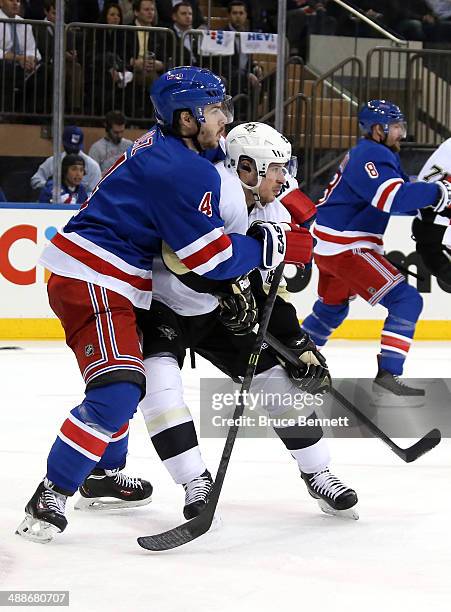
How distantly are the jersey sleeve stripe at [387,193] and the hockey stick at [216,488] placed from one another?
215 centimetres

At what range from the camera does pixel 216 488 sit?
2.99 m

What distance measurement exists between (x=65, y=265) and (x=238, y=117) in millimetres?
5039

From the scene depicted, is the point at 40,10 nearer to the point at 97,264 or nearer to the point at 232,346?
the point at 232,346

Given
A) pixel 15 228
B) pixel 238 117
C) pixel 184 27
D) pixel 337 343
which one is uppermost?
pixel 184 27

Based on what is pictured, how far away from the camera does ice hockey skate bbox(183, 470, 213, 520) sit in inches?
120

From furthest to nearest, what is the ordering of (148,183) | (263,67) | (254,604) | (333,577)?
(263,67)
(148,183)
(333,577)
(254,604)

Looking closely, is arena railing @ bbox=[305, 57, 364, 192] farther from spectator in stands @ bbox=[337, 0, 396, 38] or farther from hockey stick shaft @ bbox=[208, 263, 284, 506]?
hockey stick shaft @ bbox=[208, 263, 284, 506]

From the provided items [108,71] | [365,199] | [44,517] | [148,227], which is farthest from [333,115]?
[44,517]

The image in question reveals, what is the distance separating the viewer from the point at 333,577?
267 cm

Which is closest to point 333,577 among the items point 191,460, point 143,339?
point 191,460

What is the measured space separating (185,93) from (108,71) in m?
4.95

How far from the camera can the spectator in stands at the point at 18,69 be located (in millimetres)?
7488

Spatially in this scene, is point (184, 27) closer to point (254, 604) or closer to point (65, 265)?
point (65, 265)

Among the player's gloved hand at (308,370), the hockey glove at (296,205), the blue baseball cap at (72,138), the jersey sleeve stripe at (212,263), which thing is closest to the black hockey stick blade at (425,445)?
the player's gloved hand at (308,370)
